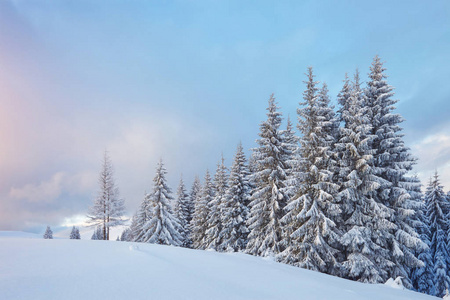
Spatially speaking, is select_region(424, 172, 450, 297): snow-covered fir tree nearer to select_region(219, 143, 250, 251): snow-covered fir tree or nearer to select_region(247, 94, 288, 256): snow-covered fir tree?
select_region(247, 94, 288, 256): snow-covered fir tree

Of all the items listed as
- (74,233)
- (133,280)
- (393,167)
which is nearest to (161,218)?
(393,167)

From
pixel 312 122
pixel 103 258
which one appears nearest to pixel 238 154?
pixel 312 122

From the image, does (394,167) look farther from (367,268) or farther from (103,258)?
(103,258)

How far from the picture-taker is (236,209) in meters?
24.3

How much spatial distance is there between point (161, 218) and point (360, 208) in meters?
20.1

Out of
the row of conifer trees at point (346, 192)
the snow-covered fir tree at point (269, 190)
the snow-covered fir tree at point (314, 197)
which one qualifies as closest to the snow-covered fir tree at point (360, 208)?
the row of conifer trees at point (346, 192)

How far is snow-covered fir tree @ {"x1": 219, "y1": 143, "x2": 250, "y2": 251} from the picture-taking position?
77.7 ft

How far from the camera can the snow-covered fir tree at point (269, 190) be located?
18.5 meters

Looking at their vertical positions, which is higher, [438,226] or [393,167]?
[393,167]

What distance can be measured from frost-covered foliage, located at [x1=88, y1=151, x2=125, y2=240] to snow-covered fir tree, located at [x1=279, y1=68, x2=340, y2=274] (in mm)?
19941

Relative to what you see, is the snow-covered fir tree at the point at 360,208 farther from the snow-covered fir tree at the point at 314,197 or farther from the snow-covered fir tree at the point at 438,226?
the snow-covered fir tree at the point at 438,226

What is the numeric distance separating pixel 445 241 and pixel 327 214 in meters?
19.9

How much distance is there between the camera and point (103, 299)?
11.2ft

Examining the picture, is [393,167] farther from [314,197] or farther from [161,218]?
[161,218]
